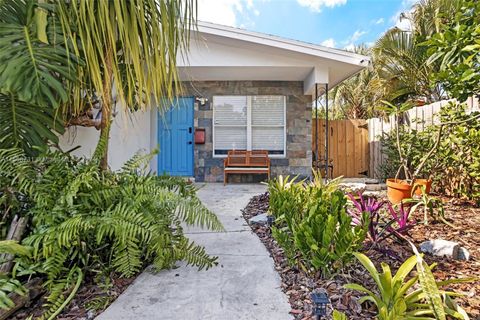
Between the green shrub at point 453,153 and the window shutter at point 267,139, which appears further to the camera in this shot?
the window shutter at point 267,139

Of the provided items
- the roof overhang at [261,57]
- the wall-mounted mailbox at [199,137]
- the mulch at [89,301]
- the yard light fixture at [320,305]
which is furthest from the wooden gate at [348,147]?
the mulch at [89,301]

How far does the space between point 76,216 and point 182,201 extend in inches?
23.0

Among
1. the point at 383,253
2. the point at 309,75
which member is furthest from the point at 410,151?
the point at 383,253

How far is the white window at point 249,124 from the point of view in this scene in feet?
22.0

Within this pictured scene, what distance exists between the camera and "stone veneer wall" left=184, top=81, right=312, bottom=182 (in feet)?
21.7

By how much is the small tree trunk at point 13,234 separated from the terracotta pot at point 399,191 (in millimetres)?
3902

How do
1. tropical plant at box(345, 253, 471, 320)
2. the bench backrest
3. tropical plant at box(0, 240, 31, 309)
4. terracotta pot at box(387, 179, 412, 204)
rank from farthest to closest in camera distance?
1. the bench backrest
2. terracotta pot at box(387, 179, 412, 204)
3. tropical plant at box(0, 240, 31, 309)
4. tropical plant at box(345, 253, 471, 320)

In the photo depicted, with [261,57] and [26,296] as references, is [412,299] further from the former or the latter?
[261,57]

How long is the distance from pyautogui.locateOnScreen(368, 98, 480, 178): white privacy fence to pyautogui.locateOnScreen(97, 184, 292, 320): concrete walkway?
11.9 feet

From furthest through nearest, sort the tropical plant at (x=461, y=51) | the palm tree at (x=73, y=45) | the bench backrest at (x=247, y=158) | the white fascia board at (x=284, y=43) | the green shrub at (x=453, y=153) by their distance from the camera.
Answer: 1. the bench backrest at (x=247, y=158)
2. the white fascia board at (x=284, y=43)
3. the green shrub at (x=453, y=153)
4. the tropical plant at (x=461, y=51)
5. the palm tree at (x=73, y=45)

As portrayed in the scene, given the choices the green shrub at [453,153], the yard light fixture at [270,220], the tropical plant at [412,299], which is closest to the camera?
the tropical plant at [412,299]

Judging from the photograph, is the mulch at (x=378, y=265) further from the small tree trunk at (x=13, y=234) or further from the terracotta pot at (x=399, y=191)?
the small tree trunk at (x=13, y=234)

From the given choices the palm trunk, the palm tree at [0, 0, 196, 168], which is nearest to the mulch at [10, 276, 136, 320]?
the palm trunk

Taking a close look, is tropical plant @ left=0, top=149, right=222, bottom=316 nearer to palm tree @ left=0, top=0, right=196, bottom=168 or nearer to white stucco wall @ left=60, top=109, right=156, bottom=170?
palm tree @ left=0, top=0, right=196, bottom=168
